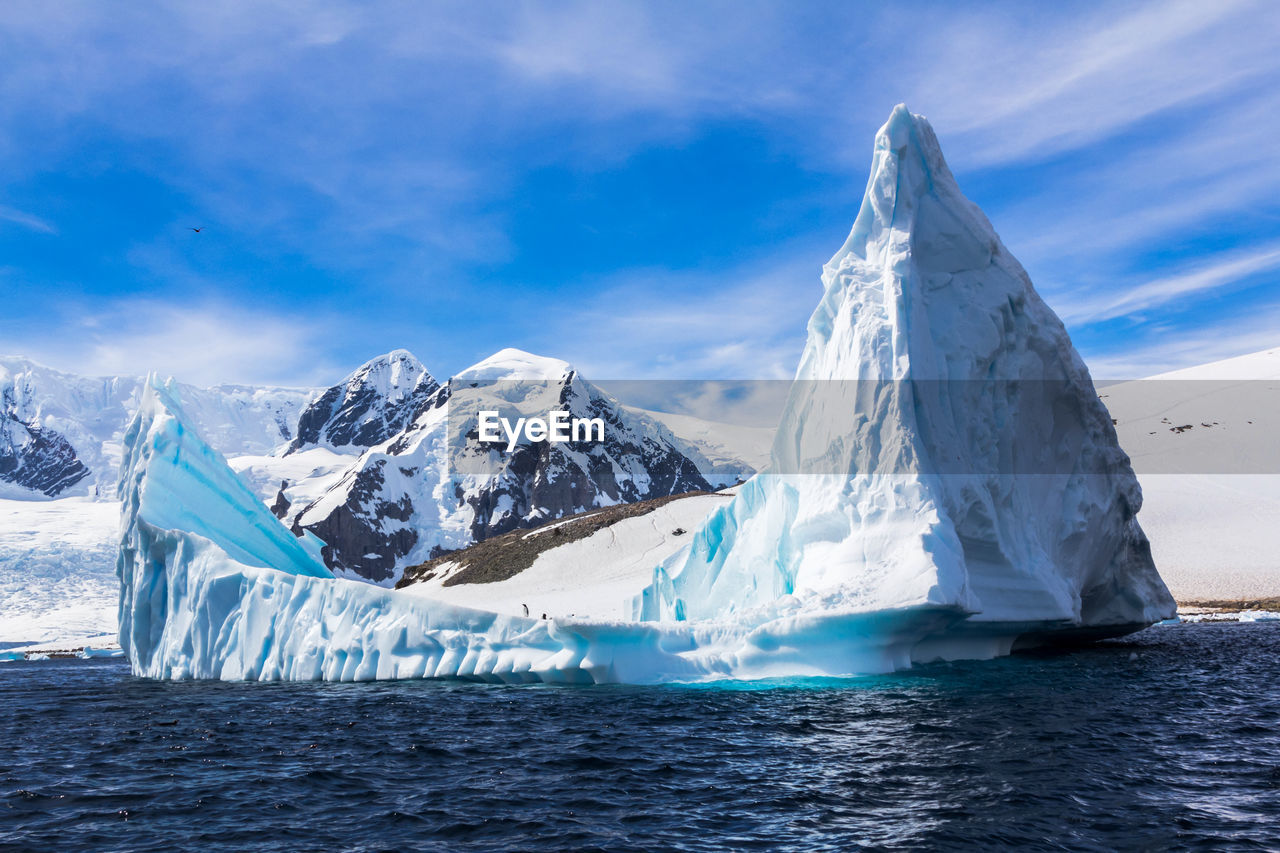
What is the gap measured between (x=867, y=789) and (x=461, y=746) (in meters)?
5.85

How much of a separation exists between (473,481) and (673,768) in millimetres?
119139

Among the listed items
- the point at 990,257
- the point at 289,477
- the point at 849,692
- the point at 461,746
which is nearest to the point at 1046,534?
the point at 990,257

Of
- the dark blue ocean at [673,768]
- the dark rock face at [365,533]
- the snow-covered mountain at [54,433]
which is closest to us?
the dark blue ocean at [673,768]

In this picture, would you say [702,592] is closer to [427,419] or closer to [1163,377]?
[1163,377]

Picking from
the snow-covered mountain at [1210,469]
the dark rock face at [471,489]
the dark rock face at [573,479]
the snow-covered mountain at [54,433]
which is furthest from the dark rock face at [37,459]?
the snow-covered mountain at [1210,469]

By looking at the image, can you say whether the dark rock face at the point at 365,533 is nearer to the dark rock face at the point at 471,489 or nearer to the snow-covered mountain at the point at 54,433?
the dark rock face at the point at 471,489

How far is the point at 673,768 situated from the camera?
10.8 meters

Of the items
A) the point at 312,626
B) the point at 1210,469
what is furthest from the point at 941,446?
the point at 1210,469

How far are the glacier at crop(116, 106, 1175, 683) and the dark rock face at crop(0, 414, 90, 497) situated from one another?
161 meters

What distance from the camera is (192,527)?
78.0ft

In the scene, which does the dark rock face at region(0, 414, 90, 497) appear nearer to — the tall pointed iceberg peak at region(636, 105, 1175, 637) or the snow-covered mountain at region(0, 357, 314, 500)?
the snow-covered mountain at region(0, 357, 314, 500)

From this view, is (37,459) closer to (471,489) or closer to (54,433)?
(54,433)

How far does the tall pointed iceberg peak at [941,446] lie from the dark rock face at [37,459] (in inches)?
6760

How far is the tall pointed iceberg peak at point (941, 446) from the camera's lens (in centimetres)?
1970
